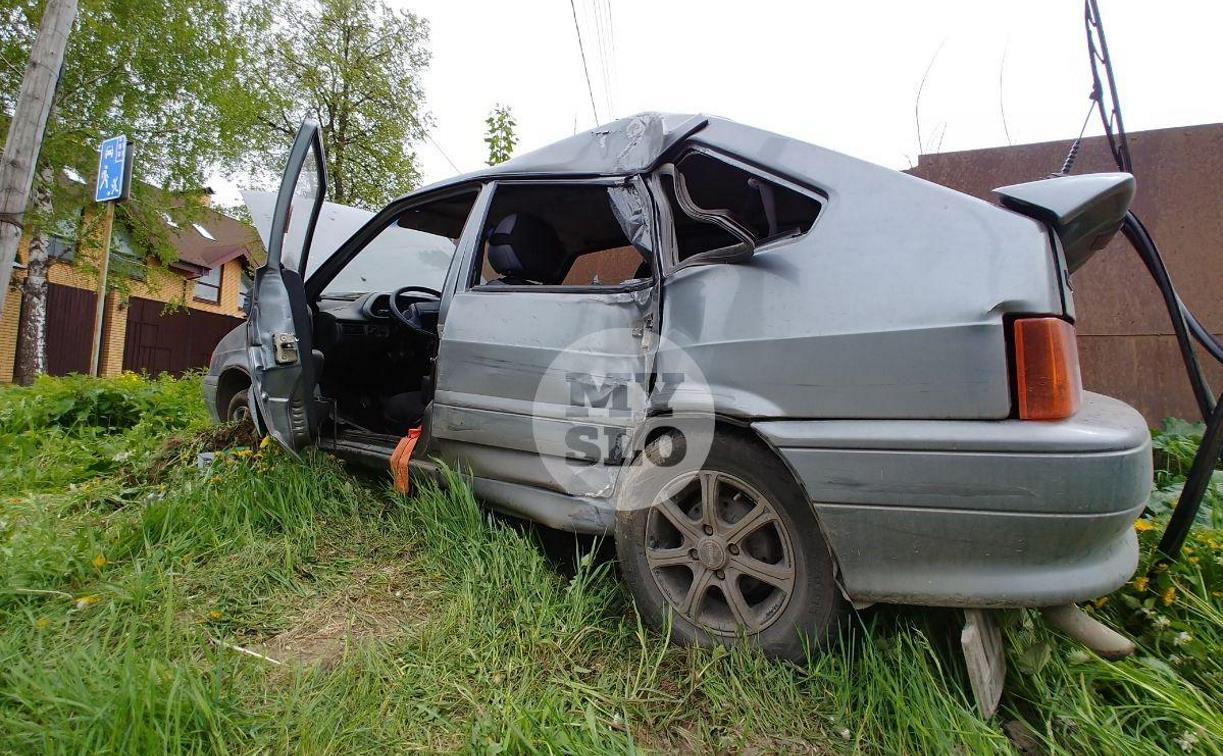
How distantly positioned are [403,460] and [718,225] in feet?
5.65

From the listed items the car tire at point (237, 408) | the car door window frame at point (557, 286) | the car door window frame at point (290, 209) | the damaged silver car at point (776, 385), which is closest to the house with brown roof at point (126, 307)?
the car tire at point (237, 408)

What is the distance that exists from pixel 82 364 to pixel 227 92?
7.76 metres

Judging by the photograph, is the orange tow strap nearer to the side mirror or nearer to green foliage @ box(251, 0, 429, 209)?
the side mirror

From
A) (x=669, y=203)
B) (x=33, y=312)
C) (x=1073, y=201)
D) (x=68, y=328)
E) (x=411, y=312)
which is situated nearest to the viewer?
(x=1073, y=201)

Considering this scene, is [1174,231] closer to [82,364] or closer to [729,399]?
[729,399]

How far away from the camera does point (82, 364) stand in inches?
586

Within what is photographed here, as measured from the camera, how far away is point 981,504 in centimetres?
142


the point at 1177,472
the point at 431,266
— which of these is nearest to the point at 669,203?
the point at 431,266

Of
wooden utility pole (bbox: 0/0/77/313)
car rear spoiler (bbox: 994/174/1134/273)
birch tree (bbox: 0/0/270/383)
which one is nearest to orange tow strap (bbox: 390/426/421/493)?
car rear spoiler (bbox: 994/174/1134/273)

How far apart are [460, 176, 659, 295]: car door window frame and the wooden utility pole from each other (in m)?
3.68

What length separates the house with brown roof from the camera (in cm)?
1262

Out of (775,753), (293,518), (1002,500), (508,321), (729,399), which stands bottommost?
(775,753)

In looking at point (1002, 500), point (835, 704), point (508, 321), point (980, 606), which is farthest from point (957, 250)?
point (508, 321)

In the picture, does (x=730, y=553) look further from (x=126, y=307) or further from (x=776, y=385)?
(x=126, y=307)
